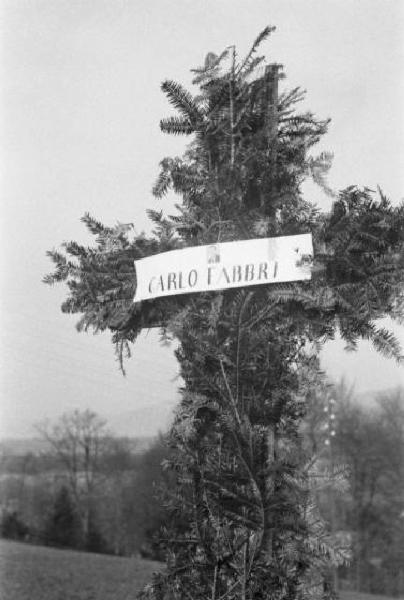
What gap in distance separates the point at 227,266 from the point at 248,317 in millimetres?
242

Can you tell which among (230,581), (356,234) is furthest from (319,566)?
(356,234)

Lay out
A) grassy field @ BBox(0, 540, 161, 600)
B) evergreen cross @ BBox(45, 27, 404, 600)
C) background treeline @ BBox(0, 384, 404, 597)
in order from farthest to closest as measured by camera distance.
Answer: background treeline @ BBox(0, 384, 404, 597) → grassy field @ BBox(0, 540, 161, 600) → evergreen cross @ BBox(45, 27, 404, 600)

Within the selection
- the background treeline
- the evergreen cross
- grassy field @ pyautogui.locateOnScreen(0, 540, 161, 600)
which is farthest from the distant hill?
the evergreen cross

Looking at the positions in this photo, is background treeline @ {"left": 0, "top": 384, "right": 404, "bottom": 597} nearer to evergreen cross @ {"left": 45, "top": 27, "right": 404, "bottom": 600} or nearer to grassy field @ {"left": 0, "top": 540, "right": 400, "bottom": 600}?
grassy field @ {"left": 0, "top": 540, "right": 400, "bottom": 600}

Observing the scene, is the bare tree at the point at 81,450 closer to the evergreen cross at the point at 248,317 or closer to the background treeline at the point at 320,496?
the background treeline at the point at 320,496

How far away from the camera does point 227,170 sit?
114 inches

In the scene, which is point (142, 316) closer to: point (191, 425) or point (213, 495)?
point (191, 425)

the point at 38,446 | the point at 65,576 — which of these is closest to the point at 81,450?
the point at 38,446

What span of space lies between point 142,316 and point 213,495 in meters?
0.96

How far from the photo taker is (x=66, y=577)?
44.0 feet

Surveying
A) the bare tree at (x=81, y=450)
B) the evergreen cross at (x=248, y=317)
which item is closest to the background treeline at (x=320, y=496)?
the bare tree at (x=81, y=450)

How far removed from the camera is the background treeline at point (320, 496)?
26.6 metres

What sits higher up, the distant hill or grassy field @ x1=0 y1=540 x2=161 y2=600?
the distant hill

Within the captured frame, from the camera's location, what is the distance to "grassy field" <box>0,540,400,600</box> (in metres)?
11.7
